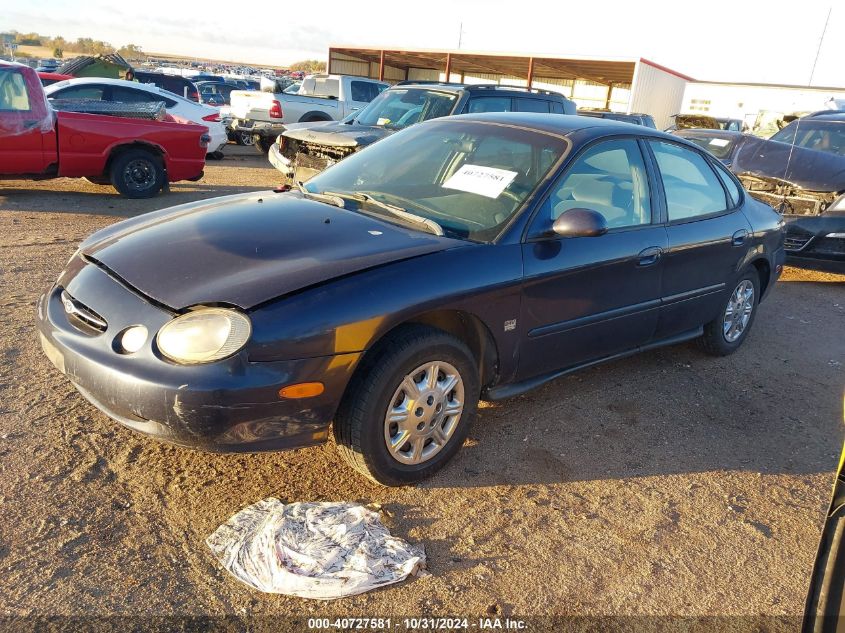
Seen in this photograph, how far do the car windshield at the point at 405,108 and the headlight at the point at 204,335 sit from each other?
6.81 m

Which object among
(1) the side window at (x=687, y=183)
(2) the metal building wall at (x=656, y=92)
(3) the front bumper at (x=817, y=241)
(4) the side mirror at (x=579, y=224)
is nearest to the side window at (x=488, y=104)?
(3) the front bumper at (x=817, y=241)

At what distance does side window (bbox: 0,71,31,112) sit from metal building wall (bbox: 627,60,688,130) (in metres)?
20.9

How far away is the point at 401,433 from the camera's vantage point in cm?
297

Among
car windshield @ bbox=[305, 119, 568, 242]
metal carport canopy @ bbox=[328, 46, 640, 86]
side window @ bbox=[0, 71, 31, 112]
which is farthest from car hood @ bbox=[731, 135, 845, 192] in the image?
metal carport canopy @ bbox=[328, 46, 640, 86]

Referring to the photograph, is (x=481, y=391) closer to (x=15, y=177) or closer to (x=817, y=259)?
(x=817, y=259)

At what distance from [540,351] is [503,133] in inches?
51.8

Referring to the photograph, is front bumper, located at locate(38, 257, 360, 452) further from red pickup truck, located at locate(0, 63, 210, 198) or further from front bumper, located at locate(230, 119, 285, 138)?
front bumper, located at locate(230, 119, 285, 138)

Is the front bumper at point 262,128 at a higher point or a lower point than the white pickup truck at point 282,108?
lower

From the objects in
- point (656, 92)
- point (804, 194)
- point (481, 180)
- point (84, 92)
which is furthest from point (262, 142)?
point (656, 92)

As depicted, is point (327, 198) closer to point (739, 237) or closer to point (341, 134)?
point (739, 237)

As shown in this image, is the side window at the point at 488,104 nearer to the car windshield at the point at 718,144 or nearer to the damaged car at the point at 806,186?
the car windshield at the point at 718,144

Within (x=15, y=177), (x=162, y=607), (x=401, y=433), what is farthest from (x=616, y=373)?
(x=15, y=177)

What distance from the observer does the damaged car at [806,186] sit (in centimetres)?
722

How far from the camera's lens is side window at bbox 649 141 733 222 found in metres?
4.22
